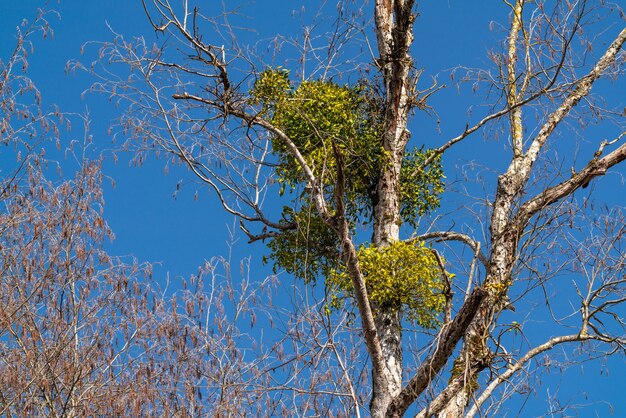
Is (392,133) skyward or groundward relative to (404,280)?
skyward

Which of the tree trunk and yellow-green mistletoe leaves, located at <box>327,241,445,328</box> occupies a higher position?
the tree trunk

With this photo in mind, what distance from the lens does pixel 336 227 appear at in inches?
268

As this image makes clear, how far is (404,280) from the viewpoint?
28.5 ft

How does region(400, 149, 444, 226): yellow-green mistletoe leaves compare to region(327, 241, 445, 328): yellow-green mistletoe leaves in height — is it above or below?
above

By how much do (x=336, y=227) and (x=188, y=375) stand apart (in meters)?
2.37

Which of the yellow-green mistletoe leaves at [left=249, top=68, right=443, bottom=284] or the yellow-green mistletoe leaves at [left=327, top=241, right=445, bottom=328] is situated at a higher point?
the yellow-green mistletoe leaves at [left=249, top=68, right=443, bottom=284]

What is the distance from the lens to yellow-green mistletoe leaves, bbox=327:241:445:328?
8648mm

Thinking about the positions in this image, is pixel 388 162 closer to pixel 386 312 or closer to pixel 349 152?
pixel 349 152

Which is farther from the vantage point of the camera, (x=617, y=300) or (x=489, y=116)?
(x=489, y=116)

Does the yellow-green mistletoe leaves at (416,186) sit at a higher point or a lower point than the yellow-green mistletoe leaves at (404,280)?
higher

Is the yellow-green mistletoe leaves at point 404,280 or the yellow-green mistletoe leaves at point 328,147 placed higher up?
the yellow-green mistletoe leaves at point 328,147

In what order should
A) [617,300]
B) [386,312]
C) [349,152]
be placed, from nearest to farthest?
[617,300] → [386,312] → [349,152]

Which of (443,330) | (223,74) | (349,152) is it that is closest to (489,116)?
(349,152)

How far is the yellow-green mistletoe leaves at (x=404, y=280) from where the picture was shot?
865cm
